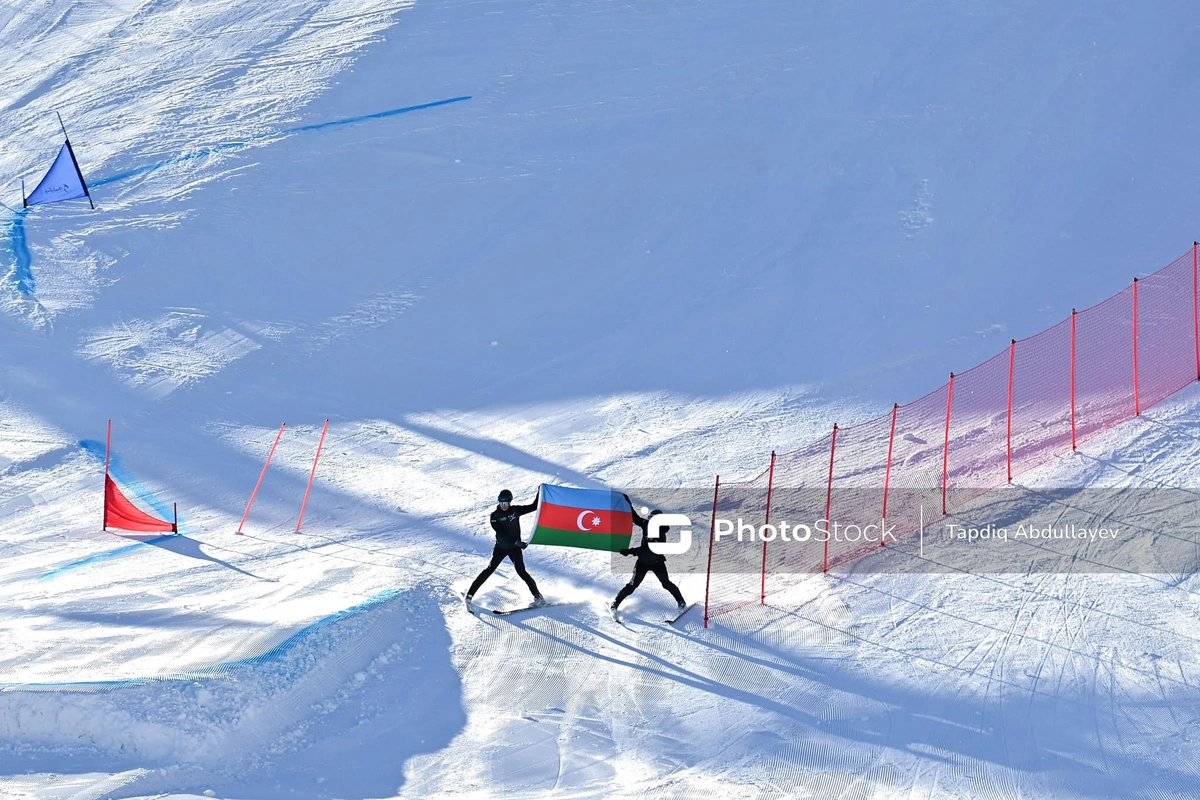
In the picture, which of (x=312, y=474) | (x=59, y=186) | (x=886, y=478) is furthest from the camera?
→ (x=59, y=186)

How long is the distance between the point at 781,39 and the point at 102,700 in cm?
1575

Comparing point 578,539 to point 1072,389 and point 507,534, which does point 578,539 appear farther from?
point 1072,389

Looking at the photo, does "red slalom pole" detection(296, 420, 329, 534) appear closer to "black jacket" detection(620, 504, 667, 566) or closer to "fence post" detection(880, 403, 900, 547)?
"black jacket" detection(620, 504, 667, 566)

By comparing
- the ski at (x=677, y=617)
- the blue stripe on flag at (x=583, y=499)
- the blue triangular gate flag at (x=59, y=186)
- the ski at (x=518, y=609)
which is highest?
the blue triangular gate flag at (x=59, y=186)

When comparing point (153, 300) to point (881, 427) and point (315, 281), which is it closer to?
point (315, 281)

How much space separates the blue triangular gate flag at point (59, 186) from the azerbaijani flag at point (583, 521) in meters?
11.1

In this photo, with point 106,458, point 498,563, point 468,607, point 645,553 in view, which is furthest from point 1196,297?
point 106,458

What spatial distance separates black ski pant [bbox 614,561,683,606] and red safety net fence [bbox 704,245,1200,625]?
12.1 inches

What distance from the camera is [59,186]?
1878 centimetres

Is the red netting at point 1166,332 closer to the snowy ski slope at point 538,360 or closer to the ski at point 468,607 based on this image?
the snowy ski slope at point 538,360

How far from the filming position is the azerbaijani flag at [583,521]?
36.0 ft

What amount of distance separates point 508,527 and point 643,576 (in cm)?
118

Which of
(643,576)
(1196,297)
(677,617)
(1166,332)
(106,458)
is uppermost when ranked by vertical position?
(1196,297)

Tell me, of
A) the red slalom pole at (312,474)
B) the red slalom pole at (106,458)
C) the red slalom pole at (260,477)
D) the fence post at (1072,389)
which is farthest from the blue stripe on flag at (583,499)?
the fence post at (1072,389)
